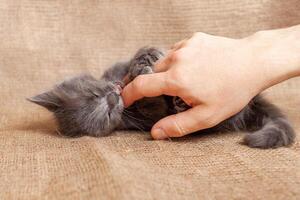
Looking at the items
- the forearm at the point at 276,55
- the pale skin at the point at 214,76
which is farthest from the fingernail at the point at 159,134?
the forearm at the point at 276,55

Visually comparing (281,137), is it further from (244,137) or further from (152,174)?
(152,174)

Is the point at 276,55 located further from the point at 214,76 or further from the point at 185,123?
the point at 185,123

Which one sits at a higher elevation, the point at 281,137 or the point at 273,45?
the point at 273,45

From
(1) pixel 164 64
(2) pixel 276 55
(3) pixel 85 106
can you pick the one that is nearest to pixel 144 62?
(1) pixel 164 64

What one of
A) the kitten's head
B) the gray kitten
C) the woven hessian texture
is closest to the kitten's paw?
the gray kitten

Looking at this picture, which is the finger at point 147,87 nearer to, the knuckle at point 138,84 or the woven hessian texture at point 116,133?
the knuckle at point 138,84

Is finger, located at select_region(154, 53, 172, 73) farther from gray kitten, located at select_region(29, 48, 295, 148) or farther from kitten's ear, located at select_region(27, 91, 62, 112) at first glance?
kitten's ear, located at select_region(27, 91, 62, 112)

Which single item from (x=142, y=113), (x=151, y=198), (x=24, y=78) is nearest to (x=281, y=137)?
(x=142, y=113)
